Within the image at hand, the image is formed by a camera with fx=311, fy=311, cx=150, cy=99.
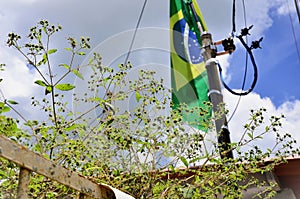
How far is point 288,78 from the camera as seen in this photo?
4.11m

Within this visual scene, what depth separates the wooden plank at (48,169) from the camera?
0.59 m

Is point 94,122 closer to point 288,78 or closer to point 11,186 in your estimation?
point 11,186

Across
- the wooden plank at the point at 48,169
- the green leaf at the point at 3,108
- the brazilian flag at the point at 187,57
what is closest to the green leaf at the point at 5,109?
the green leaf at the point at 3,108

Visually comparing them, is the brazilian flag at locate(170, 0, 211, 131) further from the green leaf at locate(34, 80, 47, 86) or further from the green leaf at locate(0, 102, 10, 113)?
the green leaf at locate(0, 102, 10, 113)

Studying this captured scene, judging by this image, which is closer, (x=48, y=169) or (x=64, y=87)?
(x=48, y=169)

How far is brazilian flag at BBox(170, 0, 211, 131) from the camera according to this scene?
3809mm

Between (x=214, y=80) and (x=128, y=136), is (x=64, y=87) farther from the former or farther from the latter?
(x=214, y=80)

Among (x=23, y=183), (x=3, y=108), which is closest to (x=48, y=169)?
(x=23, y=183)

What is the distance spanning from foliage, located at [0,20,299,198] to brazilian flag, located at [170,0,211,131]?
5.88 feet

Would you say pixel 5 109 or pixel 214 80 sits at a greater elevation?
pixel 214 80

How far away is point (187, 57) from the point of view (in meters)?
4.07

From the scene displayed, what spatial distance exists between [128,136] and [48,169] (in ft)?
3.27

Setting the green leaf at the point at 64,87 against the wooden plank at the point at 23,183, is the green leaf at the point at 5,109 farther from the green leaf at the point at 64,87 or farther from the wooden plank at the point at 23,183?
the wooden plank at the point at 23,183

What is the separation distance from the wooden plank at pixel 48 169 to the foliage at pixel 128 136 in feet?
1.48
